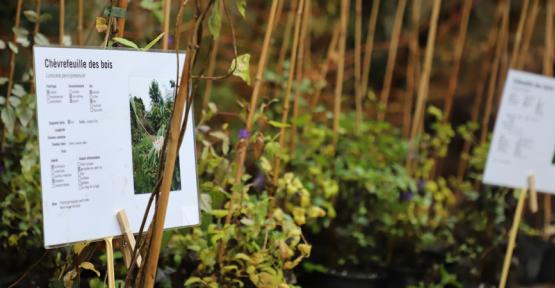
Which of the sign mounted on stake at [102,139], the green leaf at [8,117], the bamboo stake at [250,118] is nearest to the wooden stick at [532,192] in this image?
the bamboo stake at [250,118]

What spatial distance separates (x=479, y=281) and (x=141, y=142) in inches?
47.9

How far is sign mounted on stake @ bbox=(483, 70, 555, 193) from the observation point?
63.6 inches

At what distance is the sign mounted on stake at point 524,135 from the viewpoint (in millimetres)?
1616

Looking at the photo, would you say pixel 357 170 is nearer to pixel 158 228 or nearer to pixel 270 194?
pixel 270 194

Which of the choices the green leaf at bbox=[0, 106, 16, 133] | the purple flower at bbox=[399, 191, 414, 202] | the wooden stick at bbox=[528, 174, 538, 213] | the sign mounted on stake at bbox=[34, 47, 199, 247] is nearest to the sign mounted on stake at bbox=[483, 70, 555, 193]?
the wooden stick at bbox=[528, 174, 538, 213]

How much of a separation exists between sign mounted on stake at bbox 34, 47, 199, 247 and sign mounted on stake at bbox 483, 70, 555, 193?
0.84 m

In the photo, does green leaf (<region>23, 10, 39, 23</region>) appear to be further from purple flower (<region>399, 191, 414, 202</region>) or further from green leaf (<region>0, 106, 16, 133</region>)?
purple flower (<region>399, 191, 414, 202</region>)

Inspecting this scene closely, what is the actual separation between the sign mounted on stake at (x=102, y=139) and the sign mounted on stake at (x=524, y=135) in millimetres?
839

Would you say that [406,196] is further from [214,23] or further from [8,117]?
[214,23]

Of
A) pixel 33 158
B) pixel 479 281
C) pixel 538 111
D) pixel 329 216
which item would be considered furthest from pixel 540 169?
pixel 33 158

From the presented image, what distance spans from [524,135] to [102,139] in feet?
3.49

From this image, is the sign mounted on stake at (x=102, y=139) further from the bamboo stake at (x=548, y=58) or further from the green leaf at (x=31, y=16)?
the bamboo stake at (x=548, y=58)

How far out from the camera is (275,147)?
1460 millimetres

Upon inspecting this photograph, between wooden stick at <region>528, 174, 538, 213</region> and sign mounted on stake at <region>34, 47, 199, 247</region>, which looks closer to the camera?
sign mounted on stake at <region>34, 47, 199, 247</region>
